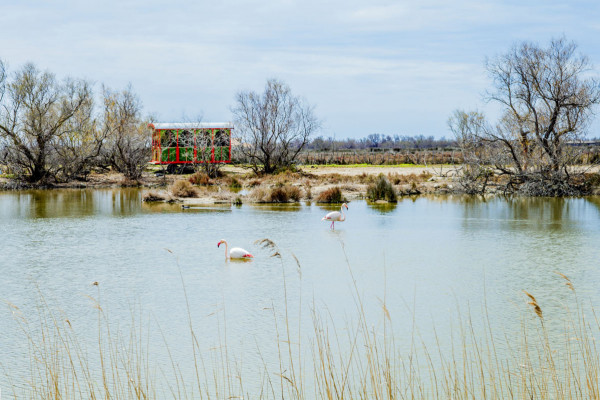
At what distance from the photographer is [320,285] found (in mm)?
9578

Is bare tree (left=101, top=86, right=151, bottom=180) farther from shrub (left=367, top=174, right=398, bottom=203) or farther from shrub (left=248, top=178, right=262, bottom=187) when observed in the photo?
shrub (left=367, top=174, right=398, bottom=203)

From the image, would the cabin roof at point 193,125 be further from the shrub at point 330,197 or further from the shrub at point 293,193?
the shrub at point 330,197

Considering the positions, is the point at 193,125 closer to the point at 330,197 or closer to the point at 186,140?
the point at 186,140

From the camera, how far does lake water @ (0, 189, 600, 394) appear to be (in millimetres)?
7738

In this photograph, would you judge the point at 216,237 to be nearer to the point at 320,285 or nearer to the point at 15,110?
the point at 320,285

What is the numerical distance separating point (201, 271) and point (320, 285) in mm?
2159

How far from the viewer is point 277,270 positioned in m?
10.8

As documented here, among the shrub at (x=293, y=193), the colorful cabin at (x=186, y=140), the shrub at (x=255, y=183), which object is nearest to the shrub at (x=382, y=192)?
the shrub at (x=293, y=193)

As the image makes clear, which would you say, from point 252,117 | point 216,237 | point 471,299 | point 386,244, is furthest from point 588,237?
point 252,117

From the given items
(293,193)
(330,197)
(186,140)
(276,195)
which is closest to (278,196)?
(276,195)

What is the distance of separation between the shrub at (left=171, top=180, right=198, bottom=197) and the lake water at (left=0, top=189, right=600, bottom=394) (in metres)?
5.58

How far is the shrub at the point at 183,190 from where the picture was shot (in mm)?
25672

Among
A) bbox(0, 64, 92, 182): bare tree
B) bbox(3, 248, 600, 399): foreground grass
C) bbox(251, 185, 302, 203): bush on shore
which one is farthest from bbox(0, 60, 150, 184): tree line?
bbox(3, 248, 600, 399): foreground grass

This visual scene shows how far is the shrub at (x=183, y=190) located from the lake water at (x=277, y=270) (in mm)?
5580
